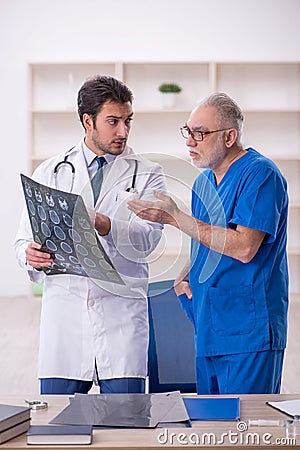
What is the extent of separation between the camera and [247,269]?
2283mm

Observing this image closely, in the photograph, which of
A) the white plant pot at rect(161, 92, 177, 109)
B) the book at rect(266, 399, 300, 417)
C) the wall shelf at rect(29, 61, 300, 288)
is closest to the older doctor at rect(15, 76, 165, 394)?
the book at rect(266, 399, 300, 417)

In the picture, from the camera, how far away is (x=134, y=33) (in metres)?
7.46

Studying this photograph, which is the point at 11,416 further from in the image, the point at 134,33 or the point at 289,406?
the point at 134,33

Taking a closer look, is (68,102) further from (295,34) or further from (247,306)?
(247,306)

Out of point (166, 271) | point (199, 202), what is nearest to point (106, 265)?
point (166, 271)

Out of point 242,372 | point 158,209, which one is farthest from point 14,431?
point 242,372

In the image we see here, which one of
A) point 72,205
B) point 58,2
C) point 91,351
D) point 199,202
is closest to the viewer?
point 72,205

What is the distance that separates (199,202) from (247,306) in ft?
1.08

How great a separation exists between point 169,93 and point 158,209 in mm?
5342

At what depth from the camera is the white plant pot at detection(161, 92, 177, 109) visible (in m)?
7.23

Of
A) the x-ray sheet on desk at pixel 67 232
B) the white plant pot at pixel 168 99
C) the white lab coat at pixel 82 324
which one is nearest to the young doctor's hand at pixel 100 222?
the x-ray sheet on desk at pixel 67 232

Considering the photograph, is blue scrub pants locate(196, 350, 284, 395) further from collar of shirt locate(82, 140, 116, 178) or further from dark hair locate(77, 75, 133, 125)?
dark hair locate(77, 75, 133, 125)

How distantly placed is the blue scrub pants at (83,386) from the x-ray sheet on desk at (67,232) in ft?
1.37

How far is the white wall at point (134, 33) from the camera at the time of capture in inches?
293
